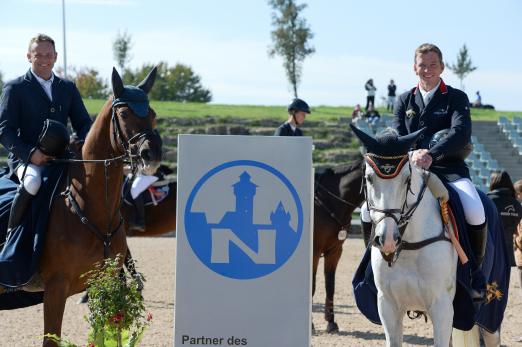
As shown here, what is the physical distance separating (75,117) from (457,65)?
6357cm

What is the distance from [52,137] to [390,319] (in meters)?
2.91

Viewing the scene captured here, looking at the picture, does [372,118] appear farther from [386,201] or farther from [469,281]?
[386,201]

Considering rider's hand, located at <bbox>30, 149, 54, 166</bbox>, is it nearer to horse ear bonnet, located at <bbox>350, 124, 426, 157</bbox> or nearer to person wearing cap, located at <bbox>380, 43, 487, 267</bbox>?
horse ear bonnet, located at <bbox>350, 124, 426, 157</bbox>

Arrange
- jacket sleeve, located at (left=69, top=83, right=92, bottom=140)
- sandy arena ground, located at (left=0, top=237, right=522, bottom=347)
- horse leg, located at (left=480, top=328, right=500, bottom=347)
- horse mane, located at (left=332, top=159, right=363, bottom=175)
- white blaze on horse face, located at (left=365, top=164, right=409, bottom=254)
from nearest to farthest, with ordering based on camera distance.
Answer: white blaze on horse face, located at (left=365, top=164, right=409, bottom=254)
horse leg, located at (left=480, top=328, right=500, bottom=347)
jacket sleeve, located at (left=69, top=83, right=92, bottom=140)
sandy arena ground, located at (left=0, top=237, right=522, bottom=347)
horse mane, located at (left=332, top=159, right=363, bottom=175)

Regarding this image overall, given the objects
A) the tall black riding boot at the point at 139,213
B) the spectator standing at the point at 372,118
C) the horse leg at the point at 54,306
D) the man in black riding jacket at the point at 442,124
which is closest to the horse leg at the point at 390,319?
the man in black riding jacket at the point at 442,124

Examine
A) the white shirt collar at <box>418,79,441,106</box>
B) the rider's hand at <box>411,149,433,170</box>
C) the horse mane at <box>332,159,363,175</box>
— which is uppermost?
the white shirt collar at <box>418,79,441,106</box>

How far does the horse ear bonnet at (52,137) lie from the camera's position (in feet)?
21.7

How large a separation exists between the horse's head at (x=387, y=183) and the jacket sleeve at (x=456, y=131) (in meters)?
0.68

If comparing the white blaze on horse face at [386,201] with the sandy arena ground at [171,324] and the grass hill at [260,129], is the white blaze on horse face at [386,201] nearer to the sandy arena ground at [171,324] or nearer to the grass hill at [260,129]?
the sandy arena ground at [171,324]

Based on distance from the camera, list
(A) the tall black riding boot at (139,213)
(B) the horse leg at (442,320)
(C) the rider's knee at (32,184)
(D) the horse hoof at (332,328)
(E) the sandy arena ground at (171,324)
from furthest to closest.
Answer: (A) the tall black riding boot at (139,213)
(D) the horse hoof at (332,328)
(E) the sandy arena ground at (171,324)
(C) the rider's knee at (32,184)
(B) the horse leg at (442,320)

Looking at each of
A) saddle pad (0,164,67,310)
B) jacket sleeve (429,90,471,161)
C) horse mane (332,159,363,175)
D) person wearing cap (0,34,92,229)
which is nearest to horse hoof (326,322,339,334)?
horse mane (332,159,363,175)

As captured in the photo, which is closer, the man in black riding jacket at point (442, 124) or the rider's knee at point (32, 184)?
the man in black riding jacket at point (442, 124)

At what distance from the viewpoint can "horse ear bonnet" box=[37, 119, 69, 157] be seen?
21.7 feet

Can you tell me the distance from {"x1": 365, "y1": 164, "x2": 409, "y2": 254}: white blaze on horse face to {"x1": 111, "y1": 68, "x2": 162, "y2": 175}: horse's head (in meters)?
1.51
